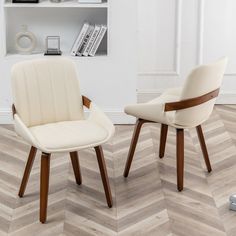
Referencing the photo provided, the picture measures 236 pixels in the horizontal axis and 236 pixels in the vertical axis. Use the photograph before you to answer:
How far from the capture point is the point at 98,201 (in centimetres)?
389

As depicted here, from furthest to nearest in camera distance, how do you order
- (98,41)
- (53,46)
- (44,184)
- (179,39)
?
1. (179,39)
2. (53,46)
3. (98,41)
4. (44,184)

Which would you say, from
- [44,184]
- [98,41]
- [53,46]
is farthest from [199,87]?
[53,46]

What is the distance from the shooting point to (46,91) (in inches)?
155

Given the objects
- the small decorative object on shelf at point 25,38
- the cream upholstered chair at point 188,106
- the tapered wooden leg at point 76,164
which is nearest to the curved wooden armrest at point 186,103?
the cream upholstered chair at point 188,106

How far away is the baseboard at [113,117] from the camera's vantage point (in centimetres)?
525

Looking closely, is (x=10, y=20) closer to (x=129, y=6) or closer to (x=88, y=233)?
(x=129, y=6)

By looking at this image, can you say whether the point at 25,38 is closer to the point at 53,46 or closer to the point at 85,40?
the point at 53,46

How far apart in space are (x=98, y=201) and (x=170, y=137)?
4.12 feet

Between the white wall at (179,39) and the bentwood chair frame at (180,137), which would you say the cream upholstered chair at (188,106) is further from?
the white wall at (179,39)

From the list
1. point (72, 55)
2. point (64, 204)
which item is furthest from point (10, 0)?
point (64, 204)

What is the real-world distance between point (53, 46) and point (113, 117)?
0.72 m

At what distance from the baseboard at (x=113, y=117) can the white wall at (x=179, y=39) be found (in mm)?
529

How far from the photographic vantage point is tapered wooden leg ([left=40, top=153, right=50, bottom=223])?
→ 3566mm

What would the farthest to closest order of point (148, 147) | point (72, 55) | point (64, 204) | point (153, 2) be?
1. point (153, 2)
2. point (72, 55)
3. point (148, 147)
4. point (64, 204)
